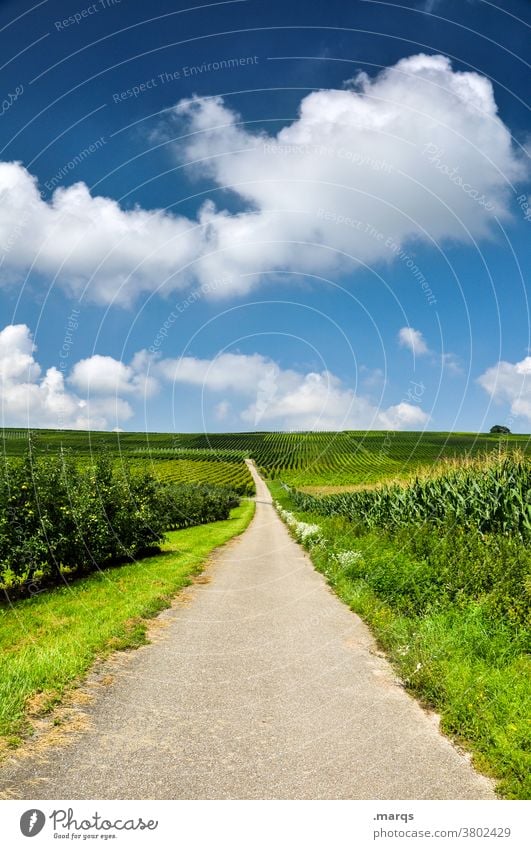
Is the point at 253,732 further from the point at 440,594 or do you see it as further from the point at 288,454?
the point at 288,454

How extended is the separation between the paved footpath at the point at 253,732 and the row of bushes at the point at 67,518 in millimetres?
7803

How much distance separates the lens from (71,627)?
11.2 meters

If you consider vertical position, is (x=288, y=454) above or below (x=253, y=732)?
above

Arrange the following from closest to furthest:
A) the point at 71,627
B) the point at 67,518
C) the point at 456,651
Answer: the point at 456,651 → the point at 71,627 → the point at 67,518

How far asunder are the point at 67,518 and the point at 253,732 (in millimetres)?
14339

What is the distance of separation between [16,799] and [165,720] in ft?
6.26

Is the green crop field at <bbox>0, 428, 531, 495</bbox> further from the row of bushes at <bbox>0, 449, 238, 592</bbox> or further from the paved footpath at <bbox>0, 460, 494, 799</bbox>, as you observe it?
the paved footpath at <bbox>0, 460, 494, 799</bbox>

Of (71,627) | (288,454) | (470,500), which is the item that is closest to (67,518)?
(71,627)

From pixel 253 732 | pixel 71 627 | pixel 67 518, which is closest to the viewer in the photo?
pixel 253 732

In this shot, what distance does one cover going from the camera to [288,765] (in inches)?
191

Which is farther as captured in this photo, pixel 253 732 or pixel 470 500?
pixel 470 500

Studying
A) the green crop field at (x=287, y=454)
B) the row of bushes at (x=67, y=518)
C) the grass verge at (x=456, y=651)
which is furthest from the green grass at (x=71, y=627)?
the green crop field at (x=287, y=454)

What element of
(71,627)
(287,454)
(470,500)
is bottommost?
(71,627)

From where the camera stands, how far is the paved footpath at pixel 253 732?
4.49 m
